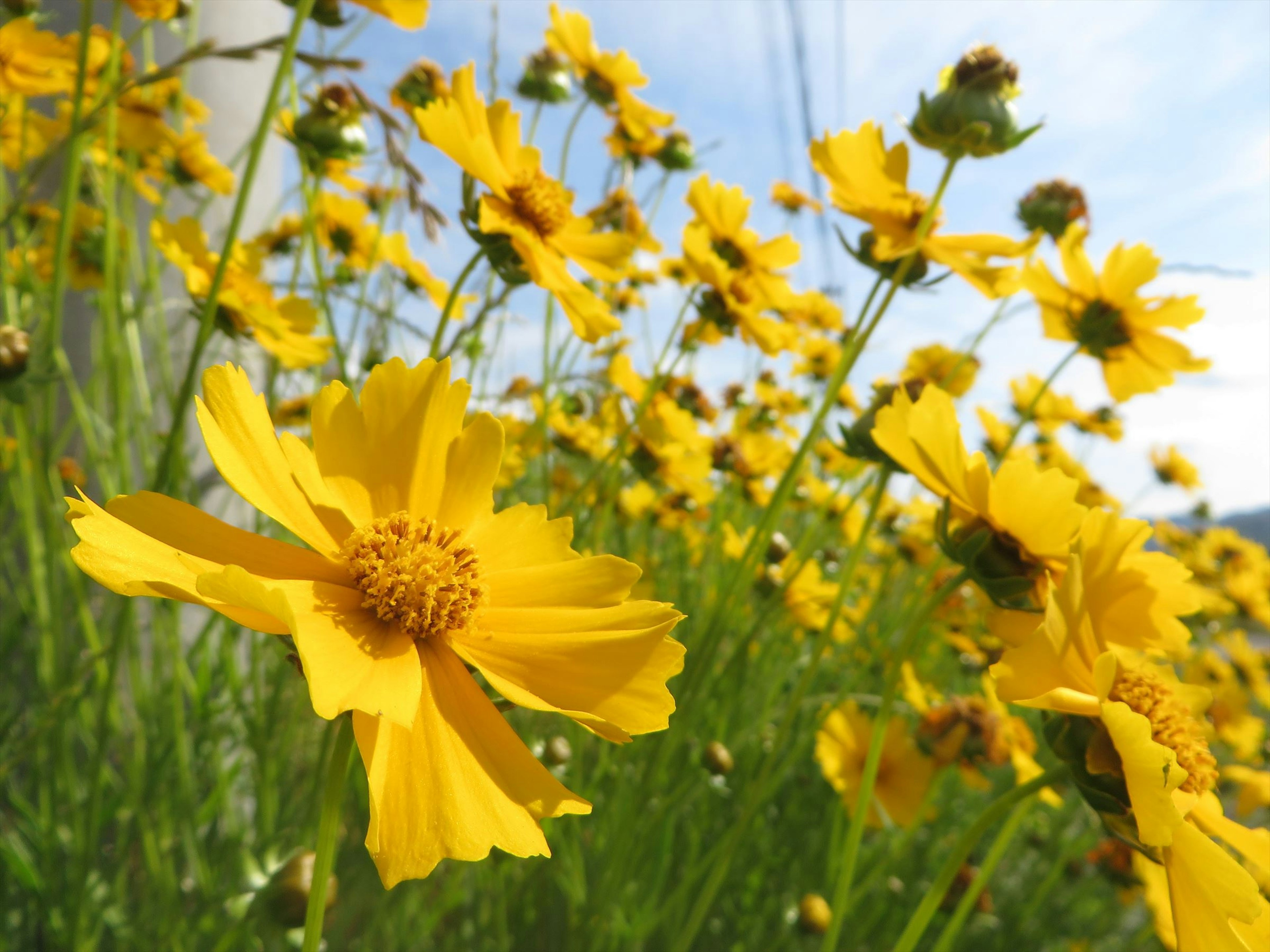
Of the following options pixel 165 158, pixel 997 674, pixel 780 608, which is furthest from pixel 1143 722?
pixel 165 158

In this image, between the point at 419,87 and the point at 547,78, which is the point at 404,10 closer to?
the point at 419,87

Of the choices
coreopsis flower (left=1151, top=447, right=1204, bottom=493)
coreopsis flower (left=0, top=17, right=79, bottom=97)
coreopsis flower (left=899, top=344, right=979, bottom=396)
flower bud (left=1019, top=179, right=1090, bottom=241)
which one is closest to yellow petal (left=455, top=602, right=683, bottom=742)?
coreopsis flower (left=0, top=17, right=79, bottom=97)

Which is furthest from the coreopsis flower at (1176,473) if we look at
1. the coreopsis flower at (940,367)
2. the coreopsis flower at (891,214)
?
the coreopsis flower at (891,214)

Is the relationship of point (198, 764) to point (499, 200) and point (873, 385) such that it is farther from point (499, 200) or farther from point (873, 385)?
point (873, 385)

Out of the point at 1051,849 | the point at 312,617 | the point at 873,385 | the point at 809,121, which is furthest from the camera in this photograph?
the point at 809,121

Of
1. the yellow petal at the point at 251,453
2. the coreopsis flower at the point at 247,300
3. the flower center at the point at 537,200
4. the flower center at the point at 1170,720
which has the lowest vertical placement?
the yellow petal at the point at 251,453

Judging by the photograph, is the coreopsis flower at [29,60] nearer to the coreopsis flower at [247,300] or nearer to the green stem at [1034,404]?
the coreopsis flower at [247,300]
